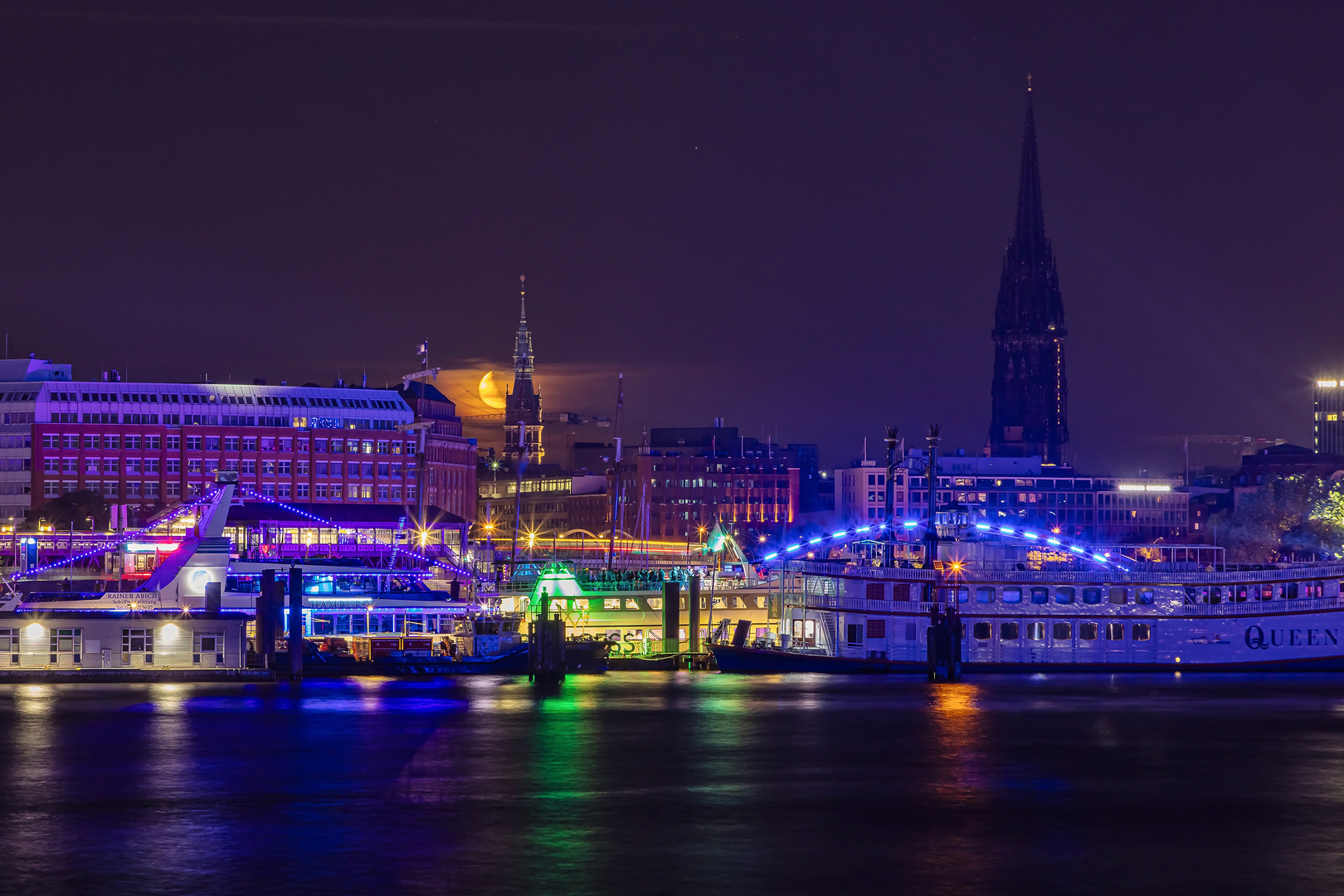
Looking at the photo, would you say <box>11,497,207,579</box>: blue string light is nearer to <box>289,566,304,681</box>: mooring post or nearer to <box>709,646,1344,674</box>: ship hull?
<box>289,566,304,681</box>: mooring post

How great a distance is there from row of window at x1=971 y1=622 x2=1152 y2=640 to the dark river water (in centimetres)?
578

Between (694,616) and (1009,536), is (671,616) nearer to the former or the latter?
(694,616)

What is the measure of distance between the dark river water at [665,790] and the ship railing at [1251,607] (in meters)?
6.34

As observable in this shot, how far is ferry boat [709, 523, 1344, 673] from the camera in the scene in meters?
95.8

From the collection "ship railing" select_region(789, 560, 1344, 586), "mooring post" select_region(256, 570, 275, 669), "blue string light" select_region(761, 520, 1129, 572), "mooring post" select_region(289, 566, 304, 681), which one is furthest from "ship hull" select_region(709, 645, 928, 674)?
"mooring post" select_region(256, 570, 275, 669)

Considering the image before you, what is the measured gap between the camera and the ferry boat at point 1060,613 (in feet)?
314

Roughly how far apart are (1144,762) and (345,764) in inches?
1094

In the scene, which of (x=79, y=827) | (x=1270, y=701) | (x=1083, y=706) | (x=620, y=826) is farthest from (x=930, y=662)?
(x=79, y=827)

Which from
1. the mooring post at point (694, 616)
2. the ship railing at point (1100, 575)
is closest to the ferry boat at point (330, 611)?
the mooring post at point (694, 616)

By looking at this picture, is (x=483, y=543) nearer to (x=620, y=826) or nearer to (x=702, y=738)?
(x=702, y=738)

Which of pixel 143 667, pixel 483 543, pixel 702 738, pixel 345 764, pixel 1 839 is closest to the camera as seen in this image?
pixel 1 839

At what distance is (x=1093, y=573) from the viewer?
9531 cm

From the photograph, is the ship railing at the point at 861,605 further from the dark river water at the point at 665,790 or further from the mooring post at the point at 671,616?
the mooring post at the point at 671,616

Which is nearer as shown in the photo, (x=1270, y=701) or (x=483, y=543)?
(x=1270, y=701)
